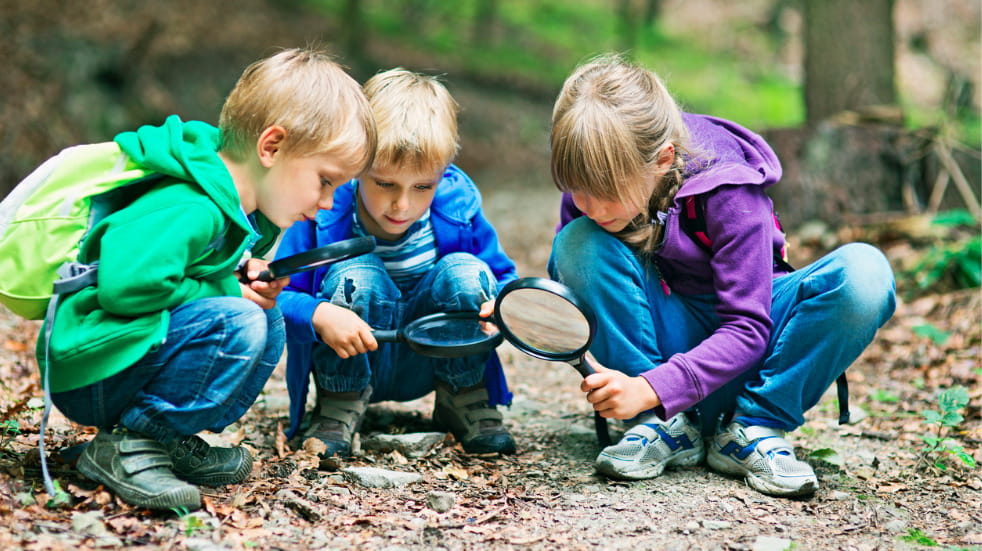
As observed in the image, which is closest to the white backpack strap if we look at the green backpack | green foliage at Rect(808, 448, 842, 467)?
the green backpack

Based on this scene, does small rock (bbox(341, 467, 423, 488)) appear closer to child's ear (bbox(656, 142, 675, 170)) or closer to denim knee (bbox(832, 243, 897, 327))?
child's ear (bbox(656, 142, 675, 170))

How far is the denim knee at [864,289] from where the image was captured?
2607 millimetres

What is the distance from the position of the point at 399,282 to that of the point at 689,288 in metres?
1.00

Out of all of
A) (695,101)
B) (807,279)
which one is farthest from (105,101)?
(695,101)

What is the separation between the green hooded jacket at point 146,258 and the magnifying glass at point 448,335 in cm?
59

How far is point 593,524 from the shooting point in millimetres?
2381

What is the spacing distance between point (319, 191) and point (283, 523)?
0.90 metres

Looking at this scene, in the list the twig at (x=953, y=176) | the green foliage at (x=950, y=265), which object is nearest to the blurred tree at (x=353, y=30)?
the twig at (x=953, y=176)

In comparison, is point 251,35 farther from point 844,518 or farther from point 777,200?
point 844,518

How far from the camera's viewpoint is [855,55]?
22.7 feet

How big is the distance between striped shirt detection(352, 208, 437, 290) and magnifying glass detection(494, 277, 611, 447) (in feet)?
1.72

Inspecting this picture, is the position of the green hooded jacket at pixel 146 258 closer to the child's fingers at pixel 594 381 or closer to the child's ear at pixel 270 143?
the child's ear at pixel 270 143

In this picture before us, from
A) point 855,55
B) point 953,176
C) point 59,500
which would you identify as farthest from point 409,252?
point 855,55

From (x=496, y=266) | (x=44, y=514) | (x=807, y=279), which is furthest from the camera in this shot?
(x=496, y=266)
